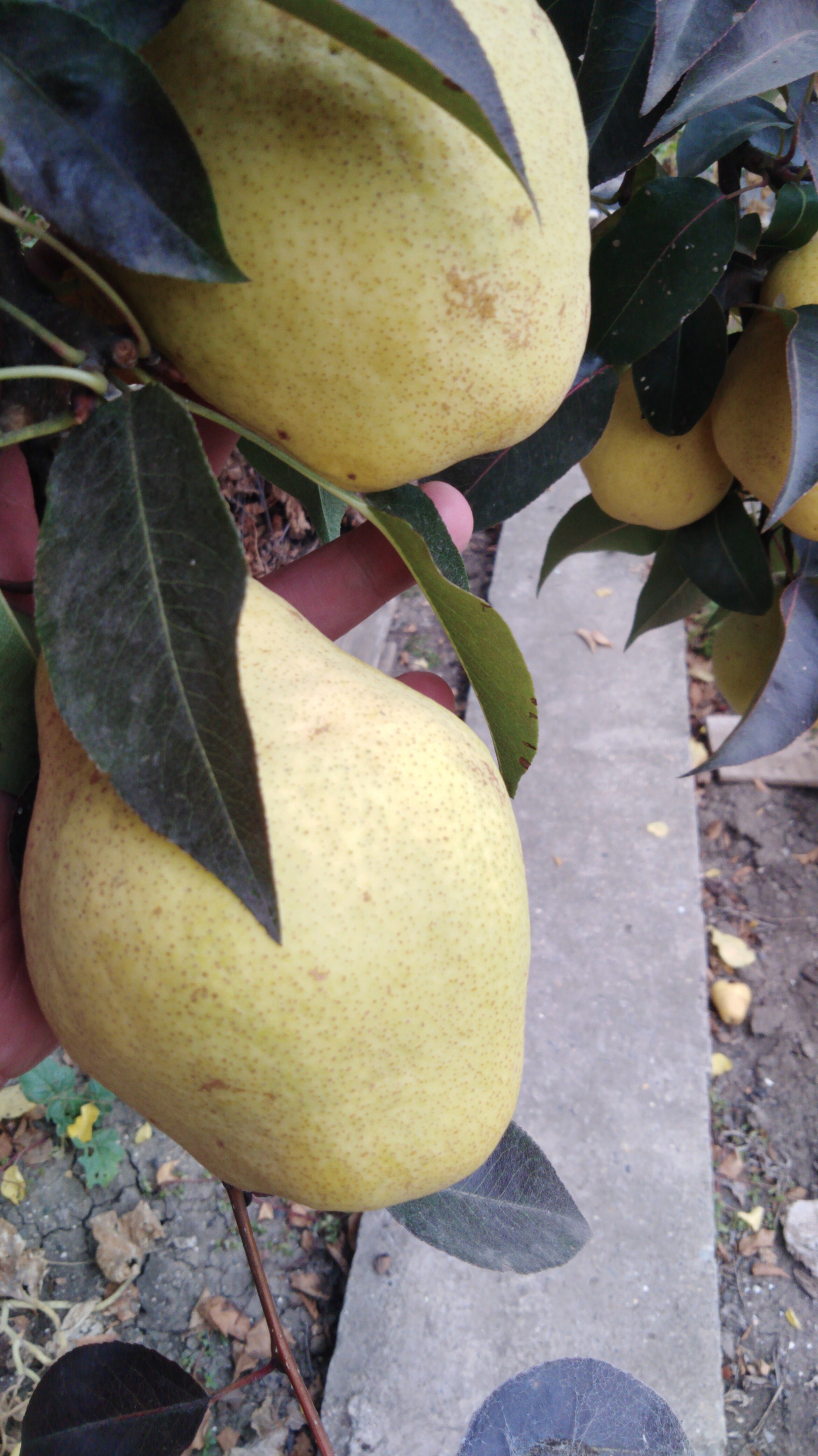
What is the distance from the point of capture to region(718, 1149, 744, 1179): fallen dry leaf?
6.05 ft

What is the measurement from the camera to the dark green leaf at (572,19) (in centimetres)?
66

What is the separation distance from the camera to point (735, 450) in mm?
873

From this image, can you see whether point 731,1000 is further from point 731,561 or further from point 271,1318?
point 271,1318

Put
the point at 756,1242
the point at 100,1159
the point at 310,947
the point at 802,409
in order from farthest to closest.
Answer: the point at 756,1242
the point at 100,1159
the point at 802,409
the point at 310,947

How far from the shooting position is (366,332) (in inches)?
18.3

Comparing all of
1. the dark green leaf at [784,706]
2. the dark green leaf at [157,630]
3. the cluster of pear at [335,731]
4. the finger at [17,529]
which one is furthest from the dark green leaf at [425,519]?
the dark green leaf at [784,706]

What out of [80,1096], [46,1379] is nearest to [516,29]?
[46,1379]

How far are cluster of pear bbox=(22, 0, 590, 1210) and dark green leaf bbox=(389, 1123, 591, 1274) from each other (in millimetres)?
265

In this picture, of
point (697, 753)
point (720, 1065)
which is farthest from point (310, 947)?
point (697, 753)

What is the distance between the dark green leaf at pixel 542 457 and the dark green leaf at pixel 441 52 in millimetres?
395

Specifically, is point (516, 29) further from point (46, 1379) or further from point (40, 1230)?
point (40, 1230)

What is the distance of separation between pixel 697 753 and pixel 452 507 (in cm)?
190

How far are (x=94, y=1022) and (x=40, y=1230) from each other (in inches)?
49.8

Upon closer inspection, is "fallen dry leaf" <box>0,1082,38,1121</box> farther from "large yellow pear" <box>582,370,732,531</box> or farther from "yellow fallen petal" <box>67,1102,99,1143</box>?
"large yellow pear" <box>582,370,732,531</box>
